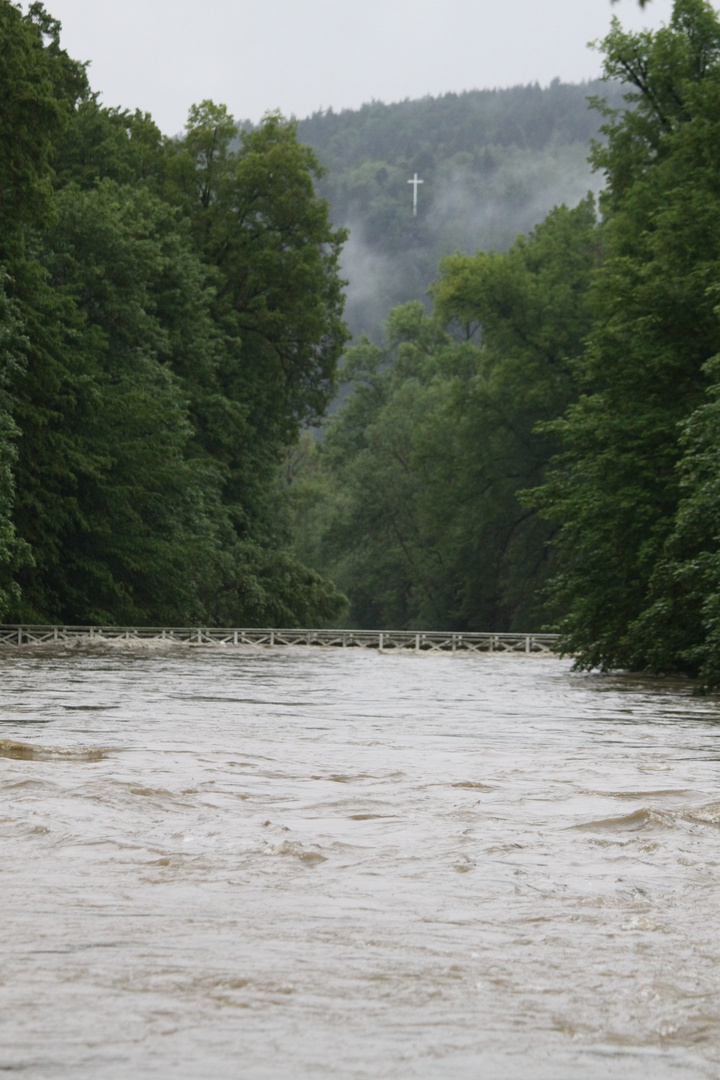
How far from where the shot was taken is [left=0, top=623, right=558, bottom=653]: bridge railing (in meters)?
40.5

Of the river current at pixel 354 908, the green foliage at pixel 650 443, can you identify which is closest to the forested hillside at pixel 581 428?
the green foliage at pixel 650 443

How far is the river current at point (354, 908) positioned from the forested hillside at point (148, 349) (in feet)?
78.9

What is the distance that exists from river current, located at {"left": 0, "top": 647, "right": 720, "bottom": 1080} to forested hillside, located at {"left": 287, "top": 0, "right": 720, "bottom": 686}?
41.8 feet

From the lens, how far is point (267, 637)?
154 feet

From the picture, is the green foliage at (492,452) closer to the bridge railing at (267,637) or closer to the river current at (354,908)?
the bridge railing at (267,637)

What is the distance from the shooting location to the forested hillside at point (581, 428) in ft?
92.1

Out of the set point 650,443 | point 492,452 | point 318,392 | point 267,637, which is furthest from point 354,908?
point 492,452

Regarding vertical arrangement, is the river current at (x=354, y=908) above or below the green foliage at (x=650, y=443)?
below

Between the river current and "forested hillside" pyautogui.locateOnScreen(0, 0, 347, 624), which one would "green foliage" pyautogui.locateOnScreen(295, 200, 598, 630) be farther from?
the river current

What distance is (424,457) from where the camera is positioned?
217 feet

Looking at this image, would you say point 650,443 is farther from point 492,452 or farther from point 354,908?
point 492,452

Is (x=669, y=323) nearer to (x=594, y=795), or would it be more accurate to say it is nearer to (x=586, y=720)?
(x=586, y=720)

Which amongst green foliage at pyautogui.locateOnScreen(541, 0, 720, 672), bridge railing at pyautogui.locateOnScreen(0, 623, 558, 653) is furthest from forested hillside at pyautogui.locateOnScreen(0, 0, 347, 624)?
green foliage at pyautogui.locateOnScreen(541, 0, 720, 672)

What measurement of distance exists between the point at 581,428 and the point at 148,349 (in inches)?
887
